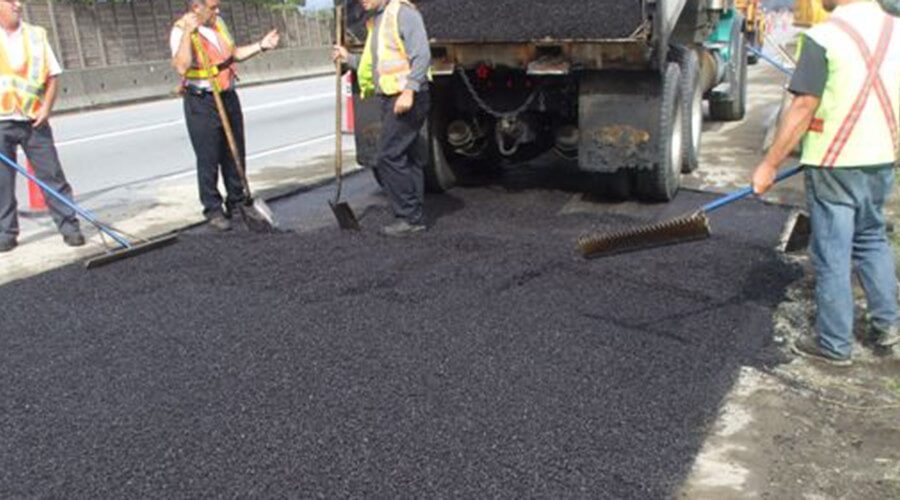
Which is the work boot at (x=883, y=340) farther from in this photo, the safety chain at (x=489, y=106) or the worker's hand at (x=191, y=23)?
the worker's hand at (x=191, y=23)

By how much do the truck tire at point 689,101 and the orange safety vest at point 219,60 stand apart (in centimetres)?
338

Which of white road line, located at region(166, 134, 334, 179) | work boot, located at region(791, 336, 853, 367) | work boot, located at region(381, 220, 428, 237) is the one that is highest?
work boot, located at region(381, 220, 428, 237)

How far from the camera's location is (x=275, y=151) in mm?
9922

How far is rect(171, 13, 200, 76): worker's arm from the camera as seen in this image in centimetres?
555

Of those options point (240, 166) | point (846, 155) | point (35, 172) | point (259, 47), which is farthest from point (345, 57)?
point (846, 155)

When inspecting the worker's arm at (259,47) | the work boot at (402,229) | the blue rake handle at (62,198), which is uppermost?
the worker's arm at (259,47)

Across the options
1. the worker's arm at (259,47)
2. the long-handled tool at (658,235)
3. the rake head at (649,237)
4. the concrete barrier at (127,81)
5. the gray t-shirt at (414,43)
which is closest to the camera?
the long-handled tool at (658,235)

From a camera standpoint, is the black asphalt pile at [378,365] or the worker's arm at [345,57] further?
the worker's arm at [345,57]

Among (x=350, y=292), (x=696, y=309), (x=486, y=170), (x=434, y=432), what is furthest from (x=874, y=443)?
(x=486, y=170)

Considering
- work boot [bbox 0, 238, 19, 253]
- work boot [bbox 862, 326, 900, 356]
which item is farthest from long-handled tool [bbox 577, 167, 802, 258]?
work boot [bbox 0, 238, 19, 253]

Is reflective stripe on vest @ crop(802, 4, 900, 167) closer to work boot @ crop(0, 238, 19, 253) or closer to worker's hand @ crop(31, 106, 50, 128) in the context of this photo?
worker's hand @ crop(31, 106, 50, 128)

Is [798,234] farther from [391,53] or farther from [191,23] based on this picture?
[191,23]

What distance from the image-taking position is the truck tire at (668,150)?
5.96 meters

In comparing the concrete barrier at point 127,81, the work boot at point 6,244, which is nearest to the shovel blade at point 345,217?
the work boot at point 6,244
